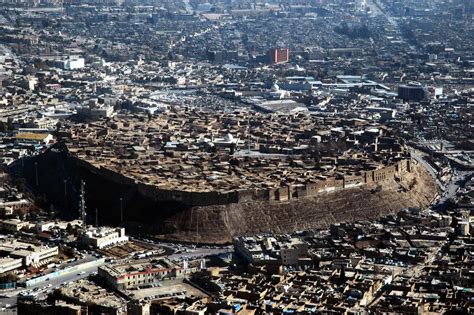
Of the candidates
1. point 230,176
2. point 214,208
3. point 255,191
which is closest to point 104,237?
point 214,208

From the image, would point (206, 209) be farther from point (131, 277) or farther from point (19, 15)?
point (19, 15)

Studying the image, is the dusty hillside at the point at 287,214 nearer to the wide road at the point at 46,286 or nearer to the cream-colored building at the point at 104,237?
the cream-colored building at the point at 104,237

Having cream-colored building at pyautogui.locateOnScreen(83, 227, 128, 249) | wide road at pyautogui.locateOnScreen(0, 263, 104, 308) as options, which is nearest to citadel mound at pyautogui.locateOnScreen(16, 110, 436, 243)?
cream-colored building at pyautogui.locateOnScreen(83, 227, 128, 249)

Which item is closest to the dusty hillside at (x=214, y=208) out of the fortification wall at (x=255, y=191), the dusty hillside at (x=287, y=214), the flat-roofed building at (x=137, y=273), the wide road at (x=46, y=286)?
the dusty hillside at (x=287, y=214)

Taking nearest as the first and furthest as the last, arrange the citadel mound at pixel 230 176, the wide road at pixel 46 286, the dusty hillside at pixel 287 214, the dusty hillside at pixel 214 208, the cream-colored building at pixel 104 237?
the wide road at pixel 46 286 < the cream-colored building at pixel 104 237 < the dusty hillside at pixel 287 214 < the dusty hillside at pixel 214 208 < the citadel mound at pixel 230 176

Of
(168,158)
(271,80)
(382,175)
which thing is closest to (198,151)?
(168,158)

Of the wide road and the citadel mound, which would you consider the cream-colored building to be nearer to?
the citadel mound

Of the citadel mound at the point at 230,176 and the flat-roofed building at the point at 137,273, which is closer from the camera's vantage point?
the flat-roofed building at the point at 137,273
